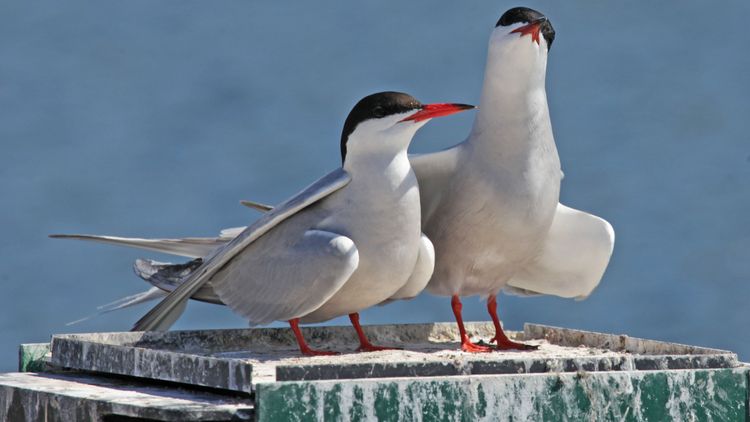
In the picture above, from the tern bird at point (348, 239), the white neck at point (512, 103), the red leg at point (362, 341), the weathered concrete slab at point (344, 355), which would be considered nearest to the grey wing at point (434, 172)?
the white neck at point (512, 103)

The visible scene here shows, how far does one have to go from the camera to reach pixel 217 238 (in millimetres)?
8289

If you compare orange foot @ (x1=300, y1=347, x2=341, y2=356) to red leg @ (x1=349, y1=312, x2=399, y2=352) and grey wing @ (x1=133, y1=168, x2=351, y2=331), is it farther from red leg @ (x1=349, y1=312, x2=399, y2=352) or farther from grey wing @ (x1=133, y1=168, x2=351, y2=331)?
grey wing @ (x1=133, y1=168, x2=351, y2=331)

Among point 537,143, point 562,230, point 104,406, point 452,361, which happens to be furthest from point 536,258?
point 104,406

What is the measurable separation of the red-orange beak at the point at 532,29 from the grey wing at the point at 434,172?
2.43ft

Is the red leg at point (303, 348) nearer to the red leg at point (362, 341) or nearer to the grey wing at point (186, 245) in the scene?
the red leg at point (362, 341)

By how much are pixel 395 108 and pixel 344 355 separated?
52.0 inches

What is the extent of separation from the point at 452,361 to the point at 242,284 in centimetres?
164

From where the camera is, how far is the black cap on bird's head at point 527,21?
7750 millimetres

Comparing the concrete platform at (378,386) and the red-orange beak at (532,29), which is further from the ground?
the red-orange beak at (532,29)

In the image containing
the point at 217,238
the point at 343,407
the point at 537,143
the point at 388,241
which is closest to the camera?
the point at 343,407

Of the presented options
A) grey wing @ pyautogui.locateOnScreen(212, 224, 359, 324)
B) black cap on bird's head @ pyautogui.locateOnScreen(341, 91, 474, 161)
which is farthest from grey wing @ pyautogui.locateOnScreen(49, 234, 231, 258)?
black cap on bird's head @ pyautogui.locateOnScreen(341, 91, 474, 161)

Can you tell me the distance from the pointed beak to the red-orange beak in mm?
706

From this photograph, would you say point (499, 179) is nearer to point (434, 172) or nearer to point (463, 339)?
point (434, 172)

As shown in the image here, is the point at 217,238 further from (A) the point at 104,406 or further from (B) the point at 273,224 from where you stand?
(A) the point at 104,406
